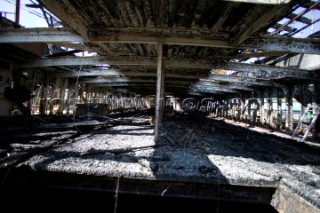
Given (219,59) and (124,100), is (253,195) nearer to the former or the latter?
(219,59)

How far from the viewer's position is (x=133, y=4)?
4.06m

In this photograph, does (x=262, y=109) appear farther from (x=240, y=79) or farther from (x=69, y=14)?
(x=69, y=14)

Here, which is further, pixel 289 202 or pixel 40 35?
pixel 40 35

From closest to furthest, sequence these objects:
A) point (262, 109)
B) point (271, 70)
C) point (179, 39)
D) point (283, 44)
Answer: point (283, 44) → point (179, 39) → point (271, 70) → point (262, 109)

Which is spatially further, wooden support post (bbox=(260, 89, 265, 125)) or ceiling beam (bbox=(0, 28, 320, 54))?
wooden support post (bbox=(260, 89, 265, 125))

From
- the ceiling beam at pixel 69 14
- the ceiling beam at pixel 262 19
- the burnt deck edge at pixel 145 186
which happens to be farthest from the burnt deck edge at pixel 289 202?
the ceiling beam at pixel 69 14

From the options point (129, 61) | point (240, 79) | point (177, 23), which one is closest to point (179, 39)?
point (177, 23)

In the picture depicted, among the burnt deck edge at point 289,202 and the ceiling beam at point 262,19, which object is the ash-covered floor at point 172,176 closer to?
the burnt deck edge at point 289,202

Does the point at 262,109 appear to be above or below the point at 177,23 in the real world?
below

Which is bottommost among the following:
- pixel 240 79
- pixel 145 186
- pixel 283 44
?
pixel 145 186

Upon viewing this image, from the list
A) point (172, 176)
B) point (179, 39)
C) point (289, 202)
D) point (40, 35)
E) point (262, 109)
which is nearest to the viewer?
point (289, 202)

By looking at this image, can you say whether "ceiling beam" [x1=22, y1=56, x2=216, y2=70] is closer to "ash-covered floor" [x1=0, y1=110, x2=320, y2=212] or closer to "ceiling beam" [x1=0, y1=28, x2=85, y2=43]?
"ceiling beam" [x1=0, y1=28, x2=85, y2=43]

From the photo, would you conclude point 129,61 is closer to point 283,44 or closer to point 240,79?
point 283,44

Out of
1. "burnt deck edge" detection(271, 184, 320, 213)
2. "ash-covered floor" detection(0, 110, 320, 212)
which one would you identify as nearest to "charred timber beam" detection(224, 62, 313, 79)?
"ash-covered floor" detection(0, 110, 320, 212)
